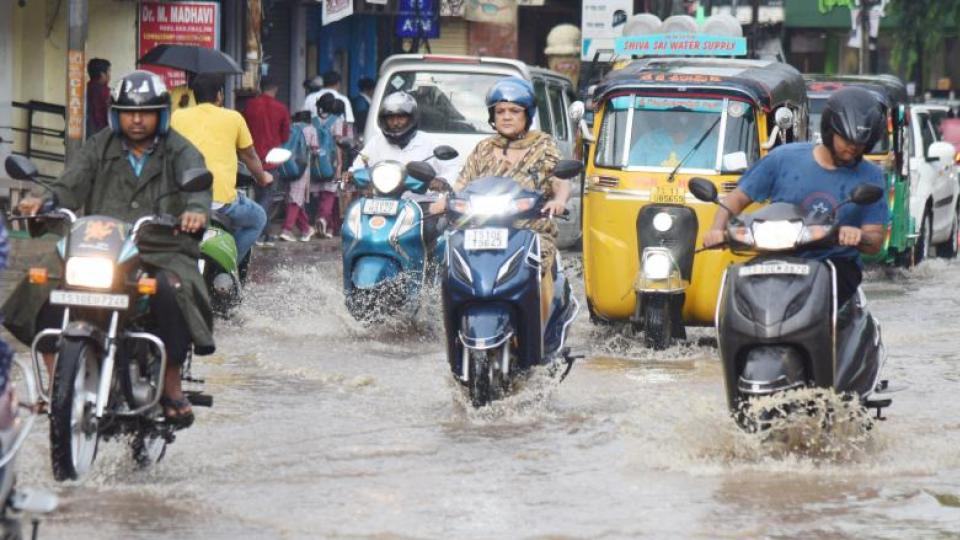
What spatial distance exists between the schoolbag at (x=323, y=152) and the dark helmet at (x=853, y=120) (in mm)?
13476

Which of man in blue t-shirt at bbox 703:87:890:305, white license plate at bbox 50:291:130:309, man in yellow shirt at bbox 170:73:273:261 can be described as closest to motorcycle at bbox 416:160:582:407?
man in blue t-shirt at bbox 703:87:890:305

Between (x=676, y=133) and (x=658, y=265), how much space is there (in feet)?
3.42

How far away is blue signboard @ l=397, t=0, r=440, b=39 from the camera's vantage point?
92.8 feet

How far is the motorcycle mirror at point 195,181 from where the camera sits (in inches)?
300

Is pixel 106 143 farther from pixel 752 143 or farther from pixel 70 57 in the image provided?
pixel 70 57

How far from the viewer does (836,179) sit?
8.48 metres

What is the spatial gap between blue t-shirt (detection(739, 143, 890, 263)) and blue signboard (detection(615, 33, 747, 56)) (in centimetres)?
1058

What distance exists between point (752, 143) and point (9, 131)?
10.2 metres

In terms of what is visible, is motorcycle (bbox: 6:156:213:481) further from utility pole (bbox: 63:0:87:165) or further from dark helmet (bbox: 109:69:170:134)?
utility pole (bbox: 63:0:87:165)

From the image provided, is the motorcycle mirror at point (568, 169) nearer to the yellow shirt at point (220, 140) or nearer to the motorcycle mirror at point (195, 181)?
the motorcycle mirror at point (195, 181)

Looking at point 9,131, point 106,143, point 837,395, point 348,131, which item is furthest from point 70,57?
point 837,395

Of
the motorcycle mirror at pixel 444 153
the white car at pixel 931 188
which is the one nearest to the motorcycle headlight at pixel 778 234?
the motorcycle mirror at pixel 444 153

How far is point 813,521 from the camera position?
734cm

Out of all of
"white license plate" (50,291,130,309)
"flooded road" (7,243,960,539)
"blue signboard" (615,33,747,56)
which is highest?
"blue signboard" (615,33,747,56)
